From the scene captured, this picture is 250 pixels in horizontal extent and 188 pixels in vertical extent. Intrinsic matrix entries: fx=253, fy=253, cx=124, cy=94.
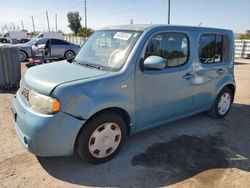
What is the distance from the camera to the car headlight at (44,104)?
2.84 m

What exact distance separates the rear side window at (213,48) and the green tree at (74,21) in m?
57.1

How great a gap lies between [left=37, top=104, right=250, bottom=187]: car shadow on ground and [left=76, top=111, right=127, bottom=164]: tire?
14 cm

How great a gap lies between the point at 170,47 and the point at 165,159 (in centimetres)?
170

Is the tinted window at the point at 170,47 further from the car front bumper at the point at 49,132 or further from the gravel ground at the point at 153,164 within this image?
the car front bumper at the point at 49,132

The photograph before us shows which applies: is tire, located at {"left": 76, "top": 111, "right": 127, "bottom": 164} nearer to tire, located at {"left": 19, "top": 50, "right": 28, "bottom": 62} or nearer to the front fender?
the front fender

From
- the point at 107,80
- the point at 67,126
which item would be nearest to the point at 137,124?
the point at 107,80

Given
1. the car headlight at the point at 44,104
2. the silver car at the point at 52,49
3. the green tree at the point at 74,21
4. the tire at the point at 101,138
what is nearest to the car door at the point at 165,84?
the tire at the point at 101,138

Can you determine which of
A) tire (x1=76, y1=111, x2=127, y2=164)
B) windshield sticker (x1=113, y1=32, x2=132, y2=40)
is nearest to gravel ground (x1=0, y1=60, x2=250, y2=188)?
tire (x1=76, y1=111, x2=127, y2=164)

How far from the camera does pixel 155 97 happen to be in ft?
12.4

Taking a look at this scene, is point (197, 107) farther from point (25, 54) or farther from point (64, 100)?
point (25, 54)

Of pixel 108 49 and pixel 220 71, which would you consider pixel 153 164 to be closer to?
pixel 108 49

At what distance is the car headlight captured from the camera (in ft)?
9.32

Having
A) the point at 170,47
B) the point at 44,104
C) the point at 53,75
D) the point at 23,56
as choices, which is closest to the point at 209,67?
the point at 170,47

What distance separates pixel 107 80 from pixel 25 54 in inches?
519
